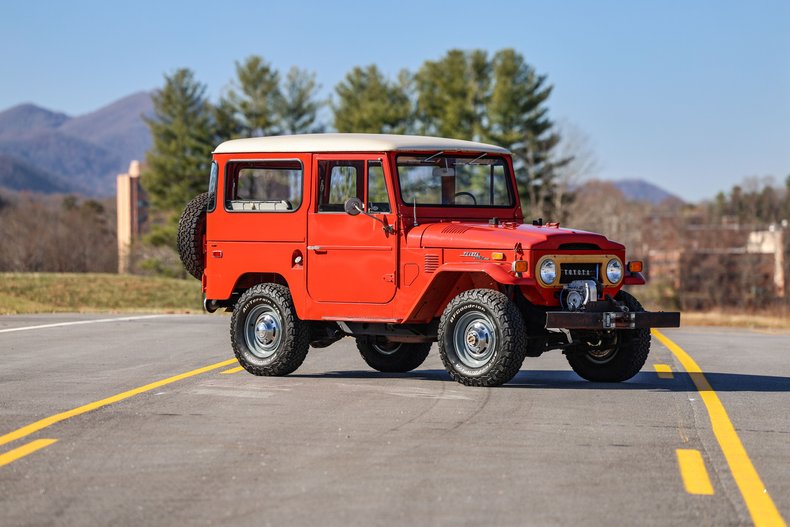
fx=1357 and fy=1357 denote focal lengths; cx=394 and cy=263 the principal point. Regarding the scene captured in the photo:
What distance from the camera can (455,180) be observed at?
13.8 meters

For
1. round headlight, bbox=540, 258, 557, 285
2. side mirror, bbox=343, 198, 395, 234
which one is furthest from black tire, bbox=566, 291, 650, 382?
side mirror, bbox=343, 198, 395, 234

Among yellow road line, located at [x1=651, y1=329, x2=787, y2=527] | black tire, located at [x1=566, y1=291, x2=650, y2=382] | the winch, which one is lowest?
yellow road line, located at [x1=651, y1=329, x2=787, y2=527]

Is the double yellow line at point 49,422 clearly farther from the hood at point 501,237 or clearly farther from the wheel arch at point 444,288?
the hood at point 501,237

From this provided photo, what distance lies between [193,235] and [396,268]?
2.62 metres

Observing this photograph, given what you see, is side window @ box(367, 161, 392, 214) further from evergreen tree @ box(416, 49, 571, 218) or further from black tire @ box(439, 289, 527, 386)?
evergreen tree @ box(416, 49, 571, 218)

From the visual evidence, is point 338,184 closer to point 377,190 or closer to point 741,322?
point 377,190

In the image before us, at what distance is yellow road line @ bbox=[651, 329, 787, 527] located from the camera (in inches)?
266

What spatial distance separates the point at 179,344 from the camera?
60.2ft

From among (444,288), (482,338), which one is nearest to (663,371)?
(444,288)

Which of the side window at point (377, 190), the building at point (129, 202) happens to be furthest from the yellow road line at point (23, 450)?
the building at point (129, 202)

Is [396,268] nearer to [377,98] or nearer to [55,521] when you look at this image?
[55,521]

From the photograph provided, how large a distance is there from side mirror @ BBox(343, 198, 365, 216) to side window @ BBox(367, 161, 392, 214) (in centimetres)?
13

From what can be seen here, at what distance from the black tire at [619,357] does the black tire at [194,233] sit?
4.08m

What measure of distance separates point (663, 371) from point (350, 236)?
3837mm
